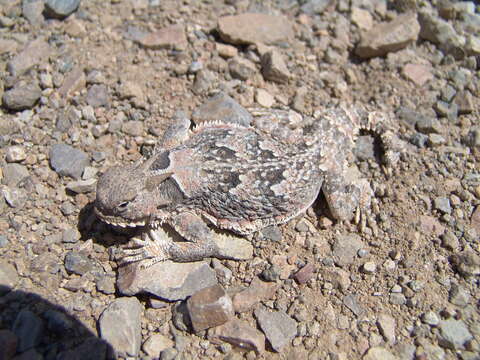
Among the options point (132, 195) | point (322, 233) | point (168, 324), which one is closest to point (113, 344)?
point (168, 324)

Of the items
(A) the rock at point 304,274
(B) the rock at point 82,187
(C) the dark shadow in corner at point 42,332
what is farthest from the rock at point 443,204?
(B) the rock at point 82,187

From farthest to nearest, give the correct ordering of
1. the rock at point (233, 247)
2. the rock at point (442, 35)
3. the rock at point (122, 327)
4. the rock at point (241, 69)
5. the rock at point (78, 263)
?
the rock at point (442, 35), the rock at point (241, 69), the rock at point (233, 247), the rock at point (78, 263), the rock at point (122, 327)

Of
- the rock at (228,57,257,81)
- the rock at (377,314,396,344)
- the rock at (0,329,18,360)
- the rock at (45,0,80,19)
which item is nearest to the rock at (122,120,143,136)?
the rock at (228,57,257,81)

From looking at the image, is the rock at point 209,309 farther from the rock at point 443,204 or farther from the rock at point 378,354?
the rock at point 443,204

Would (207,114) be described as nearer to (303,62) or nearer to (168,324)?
(303,62)

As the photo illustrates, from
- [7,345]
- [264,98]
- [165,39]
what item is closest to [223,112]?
[264,98]

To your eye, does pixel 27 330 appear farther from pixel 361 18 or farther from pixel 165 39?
pixel 361 18

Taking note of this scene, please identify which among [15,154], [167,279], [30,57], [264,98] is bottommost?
[167,279]
